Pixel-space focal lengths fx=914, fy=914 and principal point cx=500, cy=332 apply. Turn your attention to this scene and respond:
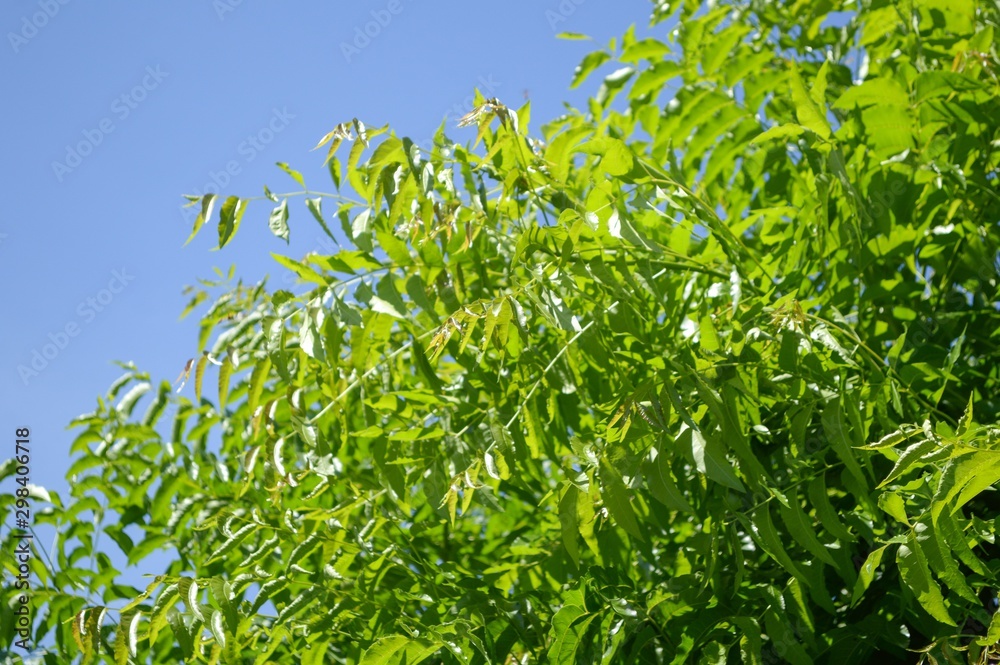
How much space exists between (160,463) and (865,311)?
194 cm

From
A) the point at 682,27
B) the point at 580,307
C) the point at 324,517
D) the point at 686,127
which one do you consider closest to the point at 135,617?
the point at 324,517

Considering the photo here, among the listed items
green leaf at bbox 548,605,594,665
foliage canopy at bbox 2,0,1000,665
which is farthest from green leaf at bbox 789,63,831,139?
green leaf at bbox 548,605,594,665

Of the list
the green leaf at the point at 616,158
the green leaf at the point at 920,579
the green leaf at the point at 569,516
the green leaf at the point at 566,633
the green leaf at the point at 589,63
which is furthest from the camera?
the green leaf at the point at 589,63

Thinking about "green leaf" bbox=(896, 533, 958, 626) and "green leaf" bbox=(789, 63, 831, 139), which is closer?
"green leaf" bbox=(896, 533, 958, 626)

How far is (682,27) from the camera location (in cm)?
257

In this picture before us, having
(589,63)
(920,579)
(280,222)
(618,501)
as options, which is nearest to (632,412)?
(618,501)

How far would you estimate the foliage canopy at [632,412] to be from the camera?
1.53 meters

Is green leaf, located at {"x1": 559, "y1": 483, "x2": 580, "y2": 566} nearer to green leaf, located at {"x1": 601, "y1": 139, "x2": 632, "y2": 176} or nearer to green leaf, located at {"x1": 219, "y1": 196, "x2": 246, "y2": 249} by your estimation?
green leaf, located at {"x1": 601, "y1": 139, "x2": 632, "y2": 176}

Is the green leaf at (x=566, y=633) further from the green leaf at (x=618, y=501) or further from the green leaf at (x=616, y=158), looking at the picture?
the green leaf at (x=616, y=158)

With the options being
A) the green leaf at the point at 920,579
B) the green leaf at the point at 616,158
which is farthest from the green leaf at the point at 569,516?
the green leaf at the point at 616,158

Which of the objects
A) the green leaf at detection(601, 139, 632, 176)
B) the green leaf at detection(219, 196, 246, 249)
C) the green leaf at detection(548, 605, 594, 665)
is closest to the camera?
the green leaf at detection(548, 605, 594, 665)

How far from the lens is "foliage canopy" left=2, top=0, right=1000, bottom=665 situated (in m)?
1.53

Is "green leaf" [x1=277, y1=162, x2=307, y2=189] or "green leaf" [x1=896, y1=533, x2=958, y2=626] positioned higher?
"green leaf" [x1=277, y1=162, x2=307, y2=189]

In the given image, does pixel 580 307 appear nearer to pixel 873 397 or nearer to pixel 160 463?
pixel 873 397
